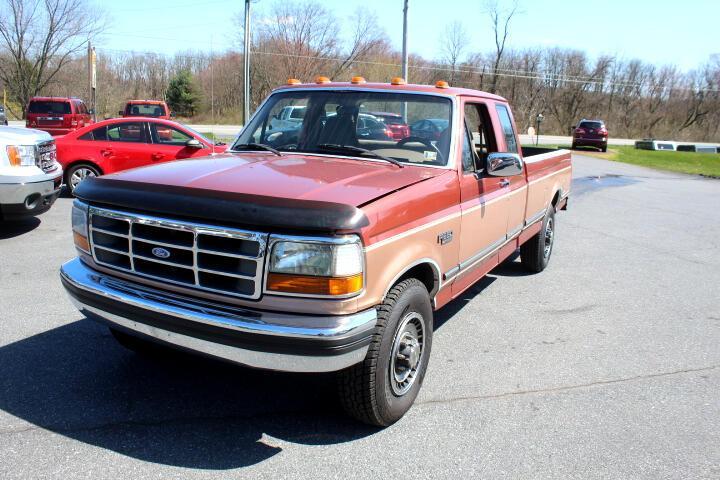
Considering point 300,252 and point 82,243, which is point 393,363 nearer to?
point 300,252

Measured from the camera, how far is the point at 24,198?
7.54 metres

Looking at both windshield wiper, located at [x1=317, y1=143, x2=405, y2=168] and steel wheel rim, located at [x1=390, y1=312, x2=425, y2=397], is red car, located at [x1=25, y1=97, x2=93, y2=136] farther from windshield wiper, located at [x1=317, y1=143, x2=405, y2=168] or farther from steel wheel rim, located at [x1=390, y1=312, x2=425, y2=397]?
steel wheel rim, located at [x1=390, y1=312, x2=425, y2=397]

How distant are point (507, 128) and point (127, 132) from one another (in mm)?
8098

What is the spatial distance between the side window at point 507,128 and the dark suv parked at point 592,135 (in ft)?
96.1

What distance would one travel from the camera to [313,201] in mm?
2930

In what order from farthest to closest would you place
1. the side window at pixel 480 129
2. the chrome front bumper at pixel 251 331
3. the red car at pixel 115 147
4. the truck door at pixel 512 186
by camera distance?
the red car at pixel 115 147 → the truck door at pixel 512 186 → the side window at pixel 480 129 → the chrome front bumper at pixel 251 331

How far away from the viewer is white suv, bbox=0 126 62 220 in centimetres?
742

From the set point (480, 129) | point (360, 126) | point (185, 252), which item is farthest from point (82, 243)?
point (480, 129)

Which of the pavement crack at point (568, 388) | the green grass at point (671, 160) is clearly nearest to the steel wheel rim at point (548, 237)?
the pavement crack at point (568, 388)

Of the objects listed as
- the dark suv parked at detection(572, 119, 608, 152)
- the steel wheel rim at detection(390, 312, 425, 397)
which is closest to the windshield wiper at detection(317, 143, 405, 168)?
the steel wheel rim at detection(390, 312, 425, 397)

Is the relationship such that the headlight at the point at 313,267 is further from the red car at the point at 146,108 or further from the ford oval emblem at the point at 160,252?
the red car at the point at 146,108

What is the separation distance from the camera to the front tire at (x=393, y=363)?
127 inches

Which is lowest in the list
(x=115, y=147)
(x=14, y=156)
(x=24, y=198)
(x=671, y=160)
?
(x=24, y=198)

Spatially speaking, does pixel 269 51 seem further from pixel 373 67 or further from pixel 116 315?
pixel 116 315
